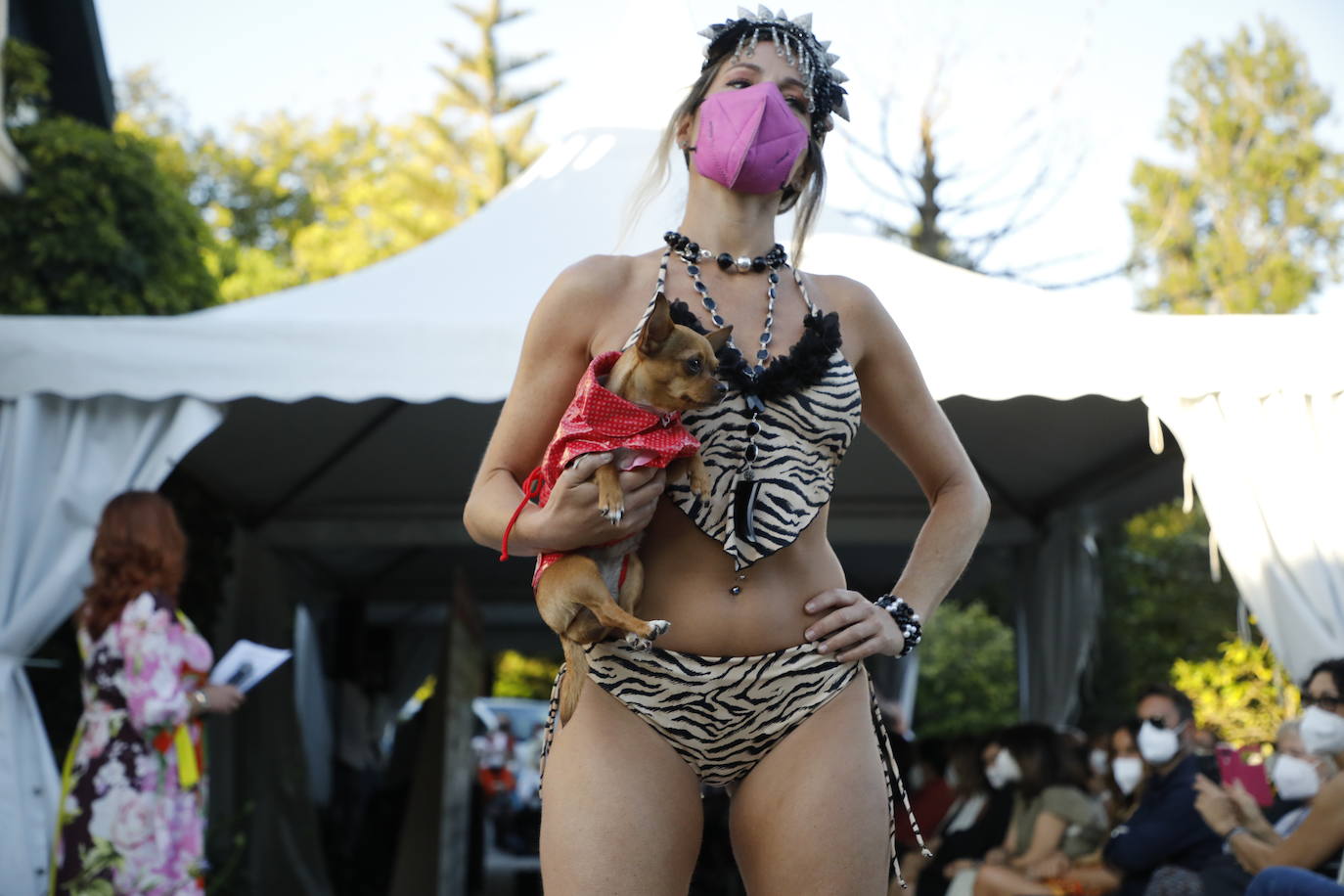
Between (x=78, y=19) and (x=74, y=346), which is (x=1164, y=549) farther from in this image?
(x=74, y=346)

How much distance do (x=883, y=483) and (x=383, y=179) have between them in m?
27.9

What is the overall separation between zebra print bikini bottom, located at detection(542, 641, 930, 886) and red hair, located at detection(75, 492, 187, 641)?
10.2ft

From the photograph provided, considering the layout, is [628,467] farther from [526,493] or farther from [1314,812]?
[1314,812]

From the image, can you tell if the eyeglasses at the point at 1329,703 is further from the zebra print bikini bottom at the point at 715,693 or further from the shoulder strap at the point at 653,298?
the shoulder strap at the point at 653,298

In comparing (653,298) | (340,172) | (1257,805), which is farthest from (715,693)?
(340,172)

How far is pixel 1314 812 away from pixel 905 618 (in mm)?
2683

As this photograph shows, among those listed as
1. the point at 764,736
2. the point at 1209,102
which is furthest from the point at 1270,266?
the point at 764,736

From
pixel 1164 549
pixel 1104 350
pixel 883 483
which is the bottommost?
pixel 1164 549

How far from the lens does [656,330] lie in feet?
5.14

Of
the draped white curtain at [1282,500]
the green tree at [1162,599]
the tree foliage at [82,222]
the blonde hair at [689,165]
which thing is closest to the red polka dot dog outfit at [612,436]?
the blonde hair at [689,165]

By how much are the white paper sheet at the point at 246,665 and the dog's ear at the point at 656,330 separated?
3374mm

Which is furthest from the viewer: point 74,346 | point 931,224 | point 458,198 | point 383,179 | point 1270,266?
point 383,179

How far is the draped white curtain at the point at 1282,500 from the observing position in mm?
4867

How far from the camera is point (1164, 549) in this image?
18.0m
